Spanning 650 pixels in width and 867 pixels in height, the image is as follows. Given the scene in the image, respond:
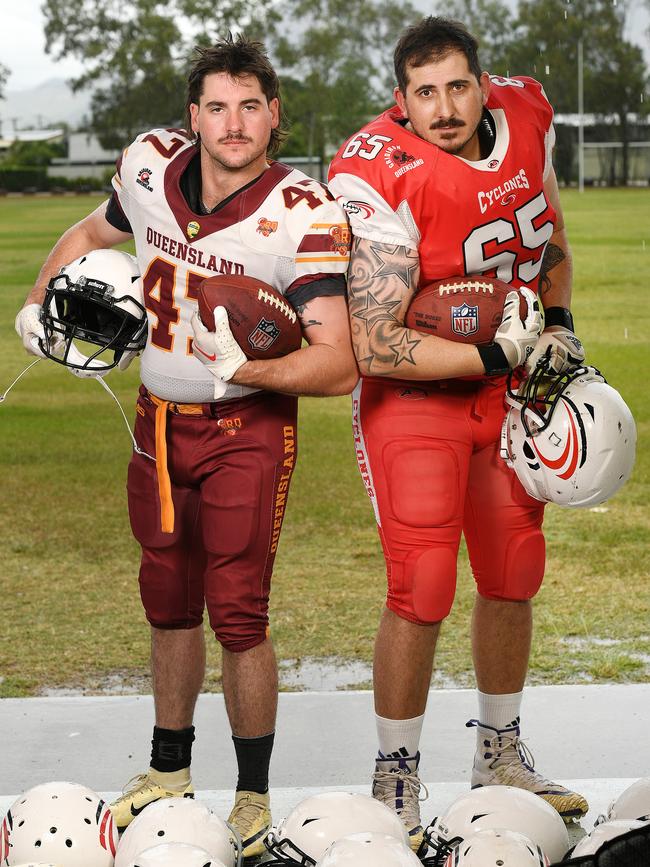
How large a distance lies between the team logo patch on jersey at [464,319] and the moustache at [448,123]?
34 centimetres

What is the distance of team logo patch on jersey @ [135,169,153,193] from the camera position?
2.37 m

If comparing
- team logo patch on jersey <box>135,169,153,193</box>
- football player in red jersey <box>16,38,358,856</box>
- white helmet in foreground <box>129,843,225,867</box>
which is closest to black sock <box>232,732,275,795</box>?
football player in red jersey <box>16,38,358,856</box>

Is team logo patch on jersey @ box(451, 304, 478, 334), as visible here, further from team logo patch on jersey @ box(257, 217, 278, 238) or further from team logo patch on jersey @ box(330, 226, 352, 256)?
team logo patch on jersey @ box(257, 217, 278, 238)

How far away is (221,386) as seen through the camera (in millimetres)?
2221

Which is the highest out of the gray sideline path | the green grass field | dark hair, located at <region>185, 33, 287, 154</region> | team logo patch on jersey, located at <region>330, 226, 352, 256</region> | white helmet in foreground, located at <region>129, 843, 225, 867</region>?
dark hair, located at <region>185, 33, 287, 154</region>

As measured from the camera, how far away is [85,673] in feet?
13.0

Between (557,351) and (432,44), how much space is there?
0.63m

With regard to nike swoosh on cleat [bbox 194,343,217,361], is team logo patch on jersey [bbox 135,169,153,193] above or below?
above

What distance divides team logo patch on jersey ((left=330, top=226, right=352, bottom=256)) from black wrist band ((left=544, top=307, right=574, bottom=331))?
54 cm

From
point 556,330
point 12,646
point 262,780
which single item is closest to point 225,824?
point 262,780

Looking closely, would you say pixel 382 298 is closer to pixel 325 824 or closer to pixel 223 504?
pixel 223 504

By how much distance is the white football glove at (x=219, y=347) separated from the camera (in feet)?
7.04

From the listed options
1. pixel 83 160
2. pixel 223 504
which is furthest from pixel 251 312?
pixel 83 160

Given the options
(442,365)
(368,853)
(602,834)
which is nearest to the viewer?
(368,853)
